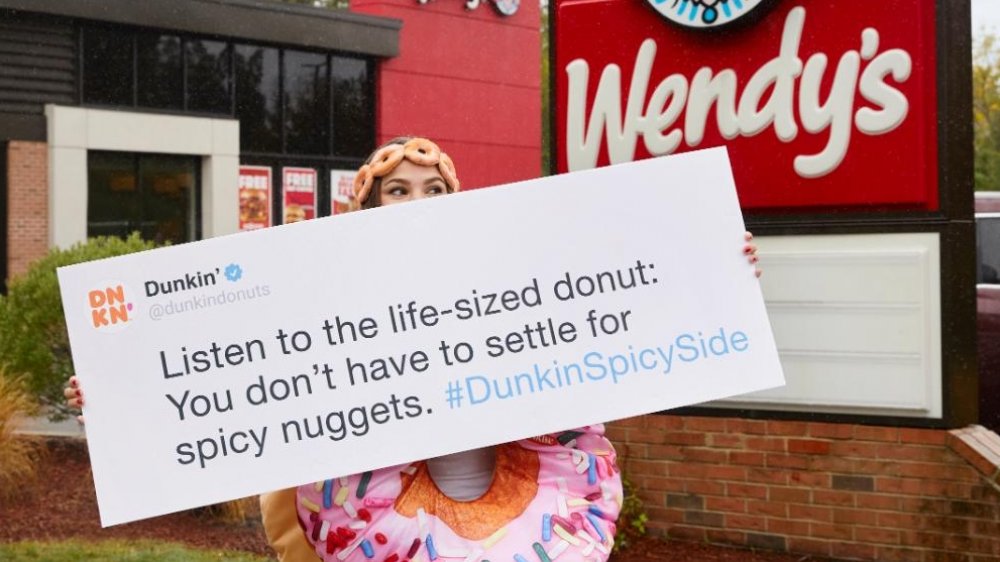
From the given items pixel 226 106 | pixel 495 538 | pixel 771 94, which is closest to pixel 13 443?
pixel 771 94

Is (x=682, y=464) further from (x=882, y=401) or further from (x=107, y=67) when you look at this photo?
(x=107, y=67)

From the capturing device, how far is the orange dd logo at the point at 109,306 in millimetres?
3004

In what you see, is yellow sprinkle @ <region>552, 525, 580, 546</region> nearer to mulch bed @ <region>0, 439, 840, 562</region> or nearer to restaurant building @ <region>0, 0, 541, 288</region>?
mulch bed @ <region>0, 439, 840, 562</region>

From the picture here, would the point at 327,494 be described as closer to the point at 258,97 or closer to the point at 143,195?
the point at 143,195

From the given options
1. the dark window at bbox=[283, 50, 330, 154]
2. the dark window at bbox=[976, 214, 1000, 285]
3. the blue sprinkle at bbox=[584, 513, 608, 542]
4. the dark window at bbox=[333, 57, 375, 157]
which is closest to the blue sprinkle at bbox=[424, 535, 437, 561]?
the blue sprinkle at bbox=[584, 513, 608, 542]

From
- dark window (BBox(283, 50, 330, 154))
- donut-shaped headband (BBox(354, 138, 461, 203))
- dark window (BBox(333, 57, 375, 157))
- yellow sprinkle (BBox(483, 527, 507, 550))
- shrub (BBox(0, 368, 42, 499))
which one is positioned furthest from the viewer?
dark window (BBox(333, 57, 375, 157))

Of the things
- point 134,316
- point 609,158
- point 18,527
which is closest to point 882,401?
point 609,158

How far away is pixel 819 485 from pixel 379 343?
435cm

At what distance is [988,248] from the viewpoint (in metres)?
9.79

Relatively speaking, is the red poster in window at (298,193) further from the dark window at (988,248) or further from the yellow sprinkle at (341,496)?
the yellow sprinkle at (341,496)

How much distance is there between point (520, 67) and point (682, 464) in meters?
25.2

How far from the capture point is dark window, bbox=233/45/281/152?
26.5 m

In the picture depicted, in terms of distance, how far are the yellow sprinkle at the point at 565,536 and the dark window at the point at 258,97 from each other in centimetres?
2430

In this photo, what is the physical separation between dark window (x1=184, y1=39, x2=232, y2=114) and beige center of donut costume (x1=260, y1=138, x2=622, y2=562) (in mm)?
23320
